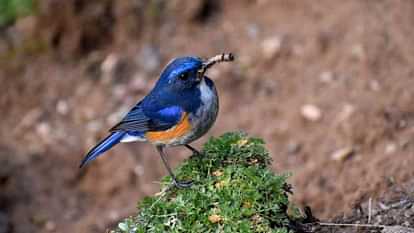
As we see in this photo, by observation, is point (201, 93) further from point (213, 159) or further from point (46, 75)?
point (46, 75)

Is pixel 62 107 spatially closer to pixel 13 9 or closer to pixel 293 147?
pixel 13 9

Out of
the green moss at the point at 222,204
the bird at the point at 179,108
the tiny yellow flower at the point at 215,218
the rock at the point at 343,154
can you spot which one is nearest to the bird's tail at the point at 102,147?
the bird at the point at 179,108

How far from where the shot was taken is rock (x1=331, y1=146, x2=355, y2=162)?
731 centimetres

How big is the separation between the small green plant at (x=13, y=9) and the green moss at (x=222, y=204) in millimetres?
4799

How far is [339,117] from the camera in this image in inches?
305

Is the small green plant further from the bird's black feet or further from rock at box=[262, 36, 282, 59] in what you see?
the bird's black feet

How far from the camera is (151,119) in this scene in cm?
559

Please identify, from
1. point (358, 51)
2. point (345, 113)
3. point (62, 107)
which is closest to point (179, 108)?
point (345, 113)

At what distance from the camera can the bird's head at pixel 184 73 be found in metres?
5.36

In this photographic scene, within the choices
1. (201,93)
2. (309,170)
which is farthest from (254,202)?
(309,170)

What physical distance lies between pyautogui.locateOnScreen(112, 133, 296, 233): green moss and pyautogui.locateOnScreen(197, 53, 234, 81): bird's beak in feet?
2.10

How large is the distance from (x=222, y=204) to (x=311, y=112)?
3698 millimetres

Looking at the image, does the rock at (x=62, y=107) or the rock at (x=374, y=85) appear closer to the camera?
the rock at (x=374, y=85)

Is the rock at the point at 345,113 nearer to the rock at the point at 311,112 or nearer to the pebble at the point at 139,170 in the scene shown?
the rock at the point at 311,112
